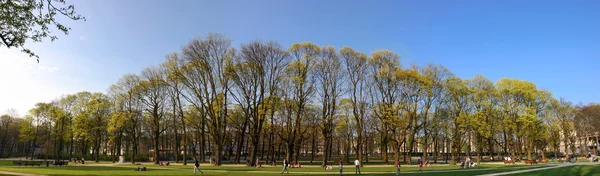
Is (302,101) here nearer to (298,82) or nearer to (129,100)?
(298,82)

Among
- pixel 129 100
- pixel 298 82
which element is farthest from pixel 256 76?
pixel 129 100

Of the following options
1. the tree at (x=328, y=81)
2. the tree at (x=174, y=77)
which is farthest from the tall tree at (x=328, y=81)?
the tree at (x=174, y=77)

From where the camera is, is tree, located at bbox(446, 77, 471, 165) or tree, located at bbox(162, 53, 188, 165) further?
tree, located at bbox(446, 77, 471, 165)

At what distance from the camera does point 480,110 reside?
56.9 meters

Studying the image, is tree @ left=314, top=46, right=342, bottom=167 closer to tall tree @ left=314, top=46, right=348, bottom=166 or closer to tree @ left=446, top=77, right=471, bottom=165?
tall tree @ left=314, top=46, right=348, bottom=166

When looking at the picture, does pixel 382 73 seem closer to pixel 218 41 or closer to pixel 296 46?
pixel 296 46

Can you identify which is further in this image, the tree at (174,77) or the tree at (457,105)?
the tree at (457,105)

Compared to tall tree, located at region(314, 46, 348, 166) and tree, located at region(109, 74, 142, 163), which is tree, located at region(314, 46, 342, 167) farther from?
tree, located at region(109, 74, 142, 163)

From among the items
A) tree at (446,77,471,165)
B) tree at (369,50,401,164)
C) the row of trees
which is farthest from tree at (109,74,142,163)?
tree at (446,77,471,165)

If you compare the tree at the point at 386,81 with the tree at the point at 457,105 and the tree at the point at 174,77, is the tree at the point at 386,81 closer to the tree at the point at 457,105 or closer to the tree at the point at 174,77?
the tree at the point at 457,105

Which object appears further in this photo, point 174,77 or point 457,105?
point 457,105

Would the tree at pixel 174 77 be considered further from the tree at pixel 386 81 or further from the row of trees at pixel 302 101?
the tree at pixel 386 81

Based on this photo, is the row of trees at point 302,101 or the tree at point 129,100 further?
the tree at point 129,100

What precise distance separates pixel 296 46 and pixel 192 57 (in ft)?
45.5
